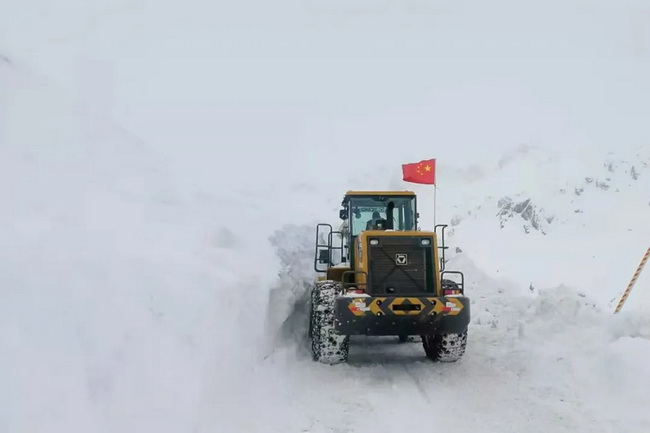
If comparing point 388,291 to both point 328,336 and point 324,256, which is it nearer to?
point 328,336

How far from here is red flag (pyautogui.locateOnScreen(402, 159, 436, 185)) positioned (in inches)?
392

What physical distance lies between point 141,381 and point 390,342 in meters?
5.49

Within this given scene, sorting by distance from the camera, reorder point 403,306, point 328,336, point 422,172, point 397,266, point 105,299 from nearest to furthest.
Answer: point 105,299 < point 403,306 < point 328,336 < point 397,266 < point 422,172

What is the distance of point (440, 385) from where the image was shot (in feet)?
23.5

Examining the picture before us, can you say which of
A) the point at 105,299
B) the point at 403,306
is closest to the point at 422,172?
the point at 403,306

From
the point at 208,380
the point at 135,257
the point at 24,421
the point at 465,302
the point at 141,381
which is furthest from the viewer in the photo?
the point at 465,302

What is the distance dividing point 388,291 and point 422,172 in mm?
2724

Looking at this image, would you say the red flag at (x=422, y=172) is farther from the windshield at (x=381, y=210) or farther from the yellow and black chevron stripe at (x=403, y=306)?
the yellow and black chevron stripe at (x=403, y=306)

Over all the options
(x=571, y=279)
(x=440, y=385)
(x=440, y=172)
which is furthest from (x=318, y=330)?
(x=440, y=172)

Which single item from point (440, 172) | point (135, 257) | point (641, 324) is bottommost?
point (641, 324)

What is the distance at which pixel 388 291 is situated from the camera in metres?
8.13

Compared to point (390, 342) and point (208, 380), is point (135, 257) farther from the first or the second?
point (390, 342)

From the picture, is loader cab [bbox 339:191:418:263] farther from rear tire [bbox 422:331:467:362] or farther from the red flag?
rear tire [bbox 422:331:467:362]

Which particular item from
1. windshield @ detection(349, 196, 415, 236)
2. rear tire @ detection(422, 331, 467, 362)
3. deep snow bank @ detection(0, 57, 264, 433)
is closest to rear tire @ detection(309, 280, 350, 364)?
deep snow bank @ detection(0, 57, 264, 433)
